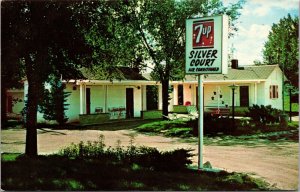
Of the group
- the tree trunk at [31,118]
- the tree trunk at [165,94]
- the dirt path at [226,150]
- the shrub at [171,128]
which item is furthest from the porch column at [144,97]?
the tree trunk at [31,118]

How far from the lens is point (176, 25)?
20.0m

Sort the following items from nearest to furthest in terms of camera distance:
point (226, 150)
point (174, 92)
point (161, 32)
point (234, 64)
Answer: point (226, 150), point (161, 32), point (234, 64), point (174, 92)

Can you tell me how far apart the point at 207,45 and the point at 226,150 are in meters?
5.27

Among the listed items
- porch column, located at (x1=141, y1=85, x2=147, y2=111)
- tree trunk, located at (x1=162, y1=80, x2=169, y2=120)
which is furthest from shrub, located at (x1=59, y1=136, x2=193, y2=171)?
porch column, located at (x1=141, y1=85, x2=147, y2=111)

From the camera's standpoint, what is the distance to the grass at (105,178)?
7145 millimetres

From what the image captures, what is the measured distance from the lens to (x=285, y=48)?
29234mm

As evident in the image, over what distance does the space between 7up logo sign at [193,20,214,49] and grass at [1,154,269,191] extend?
112 inches

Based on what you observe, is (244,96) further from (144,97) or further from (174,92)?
(144,97)

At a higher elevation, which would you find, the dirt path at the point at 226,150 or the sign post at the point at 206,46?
the sign post at the point at 206,46

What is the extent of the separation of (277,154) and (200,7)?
9.99m

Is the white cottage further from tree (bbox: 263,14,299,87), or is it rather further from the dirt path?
the dirt path

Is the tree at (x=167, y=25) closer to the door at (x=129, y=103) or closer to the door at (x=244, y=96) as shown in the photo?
the door at (x=129, y=103)

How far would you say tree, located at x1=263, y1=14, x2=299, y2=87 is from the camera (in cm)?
2620

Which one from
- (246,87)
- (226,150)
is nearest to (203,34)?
(226,150)
